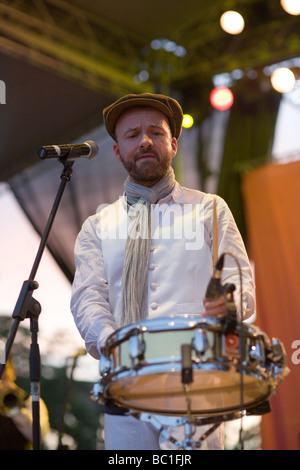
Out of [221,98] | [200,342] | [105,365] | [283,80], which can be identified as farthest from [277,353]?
[221,98]

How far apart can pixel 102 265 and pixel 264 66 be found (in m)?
4.22

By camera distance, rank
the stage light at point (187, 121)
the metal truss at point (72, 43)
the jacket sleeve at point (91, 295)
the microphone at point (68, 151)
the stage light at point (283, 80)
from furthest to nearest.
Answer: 1. the stage light at point (187, 121)
2. the stage light at point (283, 80)
3. the metal truss at point (72, 43)
4. the microphone at point (68, 151)
5. the jacket sleeve at point (91, 295)

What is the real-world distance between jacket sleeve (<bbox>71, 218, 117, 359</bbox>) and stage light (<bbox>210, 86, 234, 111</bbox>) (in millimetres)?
3908

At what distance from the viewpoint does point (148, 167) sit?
2.94m

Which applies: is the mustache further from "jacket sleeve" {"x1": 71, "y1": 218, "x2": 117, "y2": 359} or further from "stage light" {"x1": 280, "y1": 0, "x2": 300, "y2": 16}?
"stage light" {"x1": 280, "y1": 0, "x2": 300, "y2": 16}

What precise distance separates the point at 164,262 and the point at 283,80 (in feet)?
13.2

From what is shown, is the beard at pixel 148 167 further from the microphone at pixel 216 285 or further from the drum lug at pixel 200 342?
the drum lug at pixel 200 342

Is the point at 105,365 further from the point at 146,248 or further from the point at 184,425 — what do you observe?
the point at 146,248

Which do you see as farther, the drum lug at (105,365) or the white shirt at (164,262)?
the white shirt at (164,262)

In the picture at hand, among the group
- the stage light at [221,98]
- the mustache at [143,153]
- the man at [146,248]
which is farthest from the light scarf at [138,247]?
the stage light at [221,98]

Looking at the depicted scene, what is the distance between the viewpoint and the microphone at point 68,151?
9.18 ft

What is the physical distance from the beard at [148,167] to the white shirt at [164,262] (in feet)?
Result: 0.36
